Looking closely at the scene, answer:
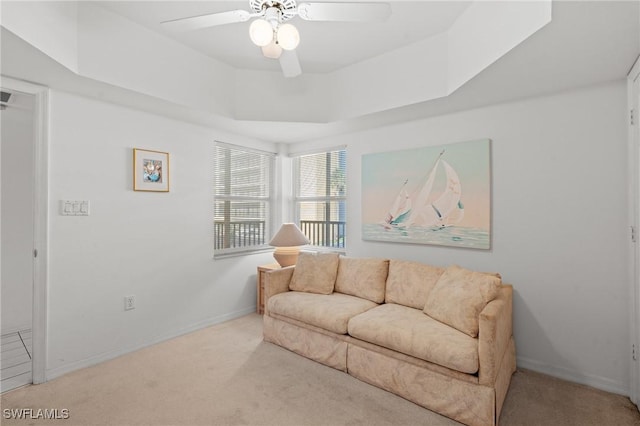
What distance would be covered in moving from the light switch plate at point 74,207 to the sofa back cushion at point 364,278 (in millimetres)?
2338

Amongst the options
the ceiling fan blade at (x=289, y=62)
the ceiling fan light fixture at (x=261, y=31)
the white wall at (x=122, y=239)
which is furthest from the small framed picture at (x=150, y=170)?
the ceiling fan light fixture at (x=261, y=31)

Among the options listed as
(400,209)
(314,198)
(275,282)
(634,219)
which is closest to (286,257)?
(275,282)

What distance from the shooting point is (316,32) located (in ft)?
8.25

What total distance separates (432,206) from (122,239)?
2.90 meters

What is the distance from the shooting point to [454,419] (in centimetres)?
194

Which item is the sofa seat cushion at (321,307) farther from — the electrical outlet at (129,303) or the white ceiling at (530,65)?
the white ceiling at (530,65)

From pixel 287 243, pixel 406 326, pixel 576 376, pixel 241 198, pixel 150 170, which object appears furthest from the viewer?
pixel 241 198

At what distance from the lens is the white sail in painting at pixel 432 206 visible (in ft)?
9.66

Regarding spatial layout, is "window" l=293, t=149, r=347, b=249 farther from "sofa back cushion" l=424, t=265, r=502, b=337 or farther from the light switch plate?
the light switch plate

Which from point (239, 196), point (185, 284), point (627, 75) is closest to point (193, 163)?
point (239, 196)

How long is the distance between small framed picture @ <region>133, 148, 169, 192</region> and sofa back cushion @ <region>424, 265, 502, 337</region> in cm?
270

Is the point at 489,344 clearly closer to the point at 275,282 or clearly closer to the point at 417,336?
the point at 417,336

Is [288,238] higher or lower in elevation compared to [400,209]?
lower

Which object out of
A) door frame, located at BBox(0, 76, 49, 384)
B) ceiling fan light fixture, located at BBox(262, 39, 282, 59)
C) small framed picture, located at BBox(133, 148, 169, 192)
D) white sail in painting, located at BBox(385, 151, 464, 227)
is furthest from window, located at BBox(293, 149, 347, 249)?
door frame, located at BBox(0, 76, 49, 384)
